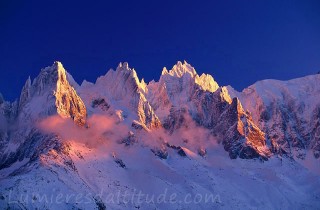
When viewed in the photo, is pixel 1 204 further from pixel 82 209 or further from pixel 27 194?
pixel 82 209

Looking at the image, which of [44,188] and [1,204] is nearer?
[1,204]

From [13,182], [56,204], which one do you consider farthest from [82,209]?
[13,182]

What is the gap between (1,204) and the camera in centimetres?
18300

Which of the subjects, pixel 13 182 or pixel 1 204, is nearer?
pixel 1 204

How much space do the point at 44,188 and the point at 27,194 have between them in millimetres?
8496

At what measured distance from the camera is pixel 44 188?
199750mm

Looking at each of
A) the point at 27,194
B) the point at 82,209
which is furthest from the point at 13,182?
the point at 82,209

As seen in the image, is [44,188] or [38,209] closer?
[38,209]

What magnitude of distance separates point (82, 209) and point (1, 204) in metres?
26.8

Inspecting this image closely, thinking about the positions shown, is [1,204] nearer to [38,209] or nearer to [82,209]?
[38,209]

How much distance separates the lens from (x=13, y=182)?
7800 inches

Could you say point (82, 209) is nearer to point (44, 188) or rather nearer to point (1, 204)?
point (44, 188)

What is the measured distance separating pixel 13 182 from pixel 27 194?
860 centimetres

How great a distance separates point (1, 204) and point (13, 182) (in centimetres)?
1575
